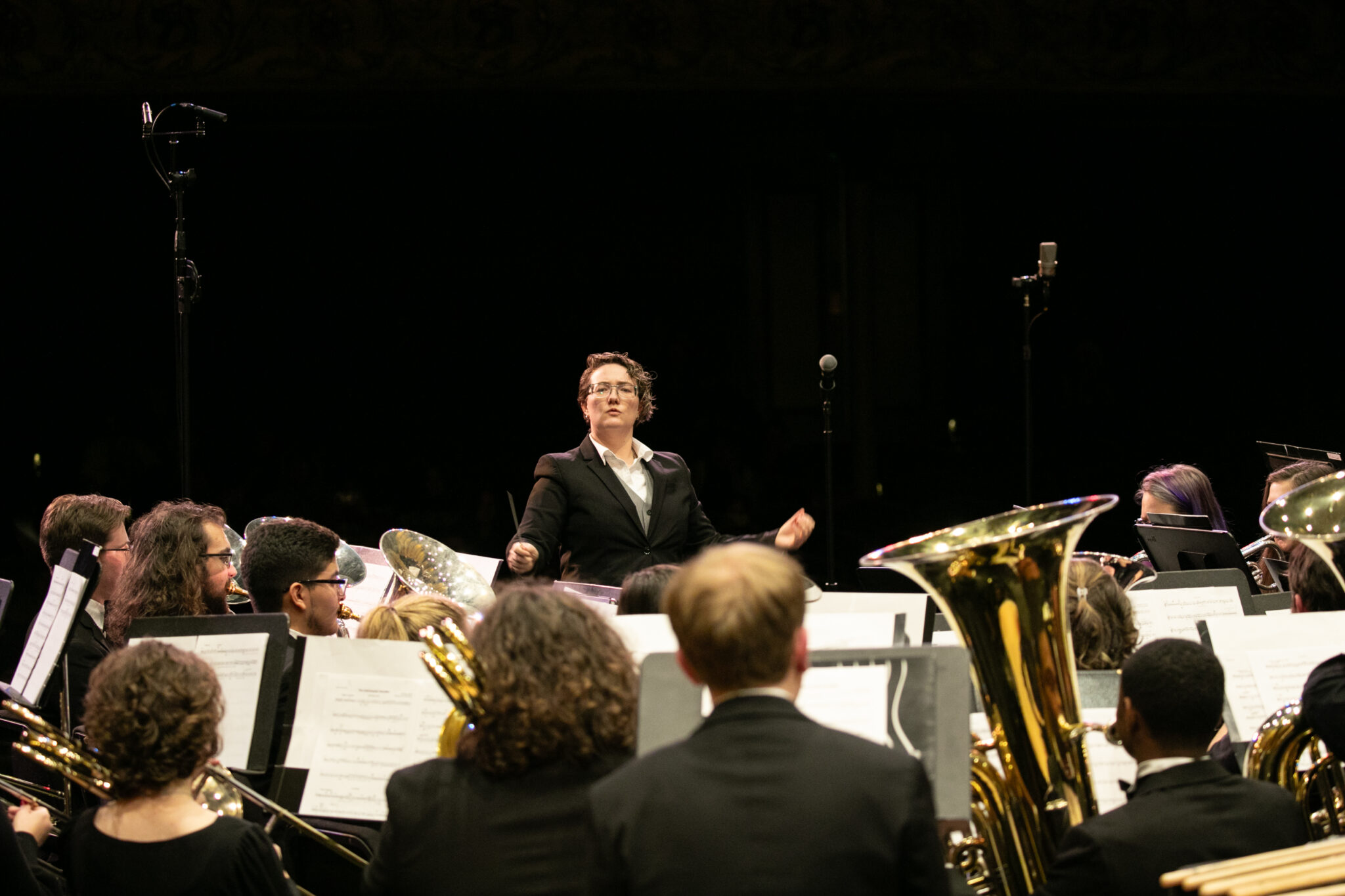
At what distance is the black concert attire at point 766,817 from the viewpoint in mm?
1143

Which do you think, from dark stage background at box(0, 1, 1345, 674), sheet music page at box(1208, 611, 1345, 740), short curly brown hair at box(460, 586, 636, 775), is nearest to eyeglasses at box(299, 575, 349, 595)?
short curly brown hair at box(460, 586, 636, 775)

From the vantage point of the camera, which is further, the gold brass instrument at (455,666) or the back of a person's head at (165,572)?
the back of a person's head at (165,572)

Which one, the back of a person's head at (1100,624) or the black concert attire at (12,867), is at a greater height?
the back of a person's head at (1100,624)

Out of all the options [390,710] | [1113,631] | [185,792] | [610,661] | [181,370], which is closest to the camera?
[610,661]

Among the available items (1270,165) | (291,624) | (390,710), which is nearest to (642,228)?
(1270,165)

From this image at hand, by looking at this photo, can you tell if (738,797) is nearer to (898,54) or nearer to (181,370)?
(181,370)

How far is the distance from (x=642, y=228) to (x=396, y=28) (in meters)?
1.44

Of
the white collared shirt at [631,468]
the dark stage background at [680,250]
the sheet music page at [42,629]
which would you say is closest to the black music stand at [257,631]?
the sheet music page at [42,629]

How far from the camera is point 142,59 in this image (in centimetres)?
541

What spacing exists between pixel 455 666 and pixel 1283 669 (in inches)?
57.2

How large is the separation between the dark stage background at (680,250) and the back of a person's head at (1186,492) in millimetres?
1784

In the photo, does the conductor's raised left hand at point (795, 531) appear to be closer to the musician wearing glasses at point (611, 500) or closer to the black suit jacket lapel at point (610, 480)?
the musician wearing glasses at point (611, 500)

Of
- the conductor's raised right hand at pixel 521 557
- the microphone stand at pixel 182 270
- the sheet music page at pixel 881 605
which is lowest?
the sheet music page at pixel 881 605

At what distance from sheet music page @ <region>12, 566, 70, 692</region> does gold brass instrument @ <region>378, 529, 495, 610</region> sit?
0.74 m
